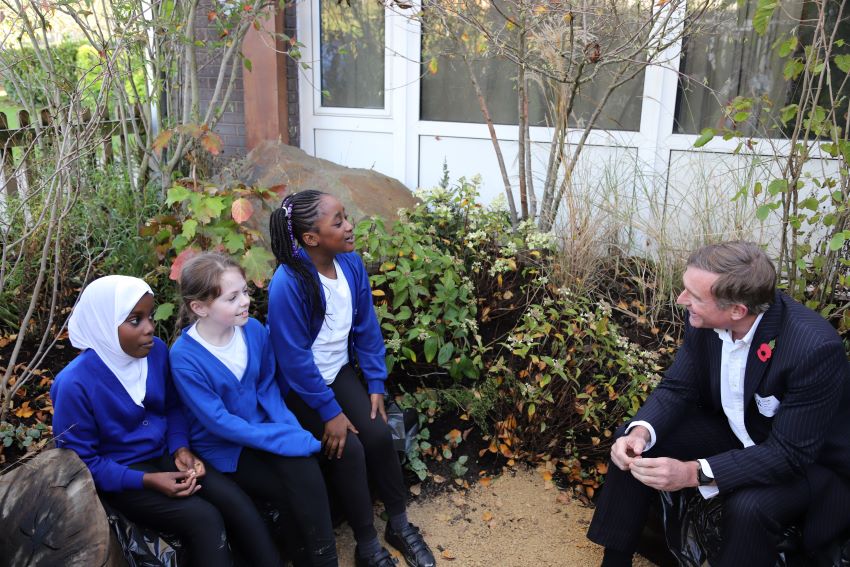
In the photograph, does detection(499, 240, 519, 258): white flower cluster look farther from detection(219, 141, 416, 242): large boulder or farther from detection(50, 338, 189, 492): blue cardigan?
detection(50, 338, 189, 492): blue cardigan

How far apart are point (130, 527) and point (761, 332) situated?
7.00ft

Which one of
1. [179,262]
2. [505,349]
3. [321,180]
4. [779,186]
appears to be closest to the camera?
[779,186]

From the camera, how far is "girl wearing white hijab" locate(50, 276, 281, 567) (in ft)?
7.30

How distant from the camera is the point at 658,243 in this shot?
12.8 feet

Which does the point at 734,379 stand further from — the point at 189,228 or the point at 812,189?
the point at 189,228

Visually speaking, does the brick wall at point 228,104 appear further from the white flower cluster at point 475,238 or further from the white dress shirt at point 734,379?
the white dress shirt at point 734,379

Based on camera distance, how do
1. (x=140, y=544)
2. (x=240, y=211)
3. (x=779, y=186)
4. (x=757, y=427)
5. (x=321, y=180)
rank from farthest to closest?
(x=321, y=180), (x=240, y=211), (x=779, y=186), (x=757, y=427), (x=140, y=544)

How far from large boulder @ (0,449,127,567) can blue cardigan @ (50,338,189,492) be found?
74mm

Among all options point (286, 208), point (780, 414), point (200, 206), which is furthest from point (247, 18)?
point (780, 414)

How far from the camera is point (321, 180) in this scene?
458 centimetres

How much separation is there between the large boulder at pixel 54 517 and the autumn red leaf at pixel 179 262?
112cm

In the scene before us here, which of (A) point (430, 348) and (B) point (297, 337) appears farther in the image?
(A) point (430, 348)

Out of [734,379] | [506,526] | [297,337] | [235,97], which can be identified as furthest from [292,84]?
[734,379]

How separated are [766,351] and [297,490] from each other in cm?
165
